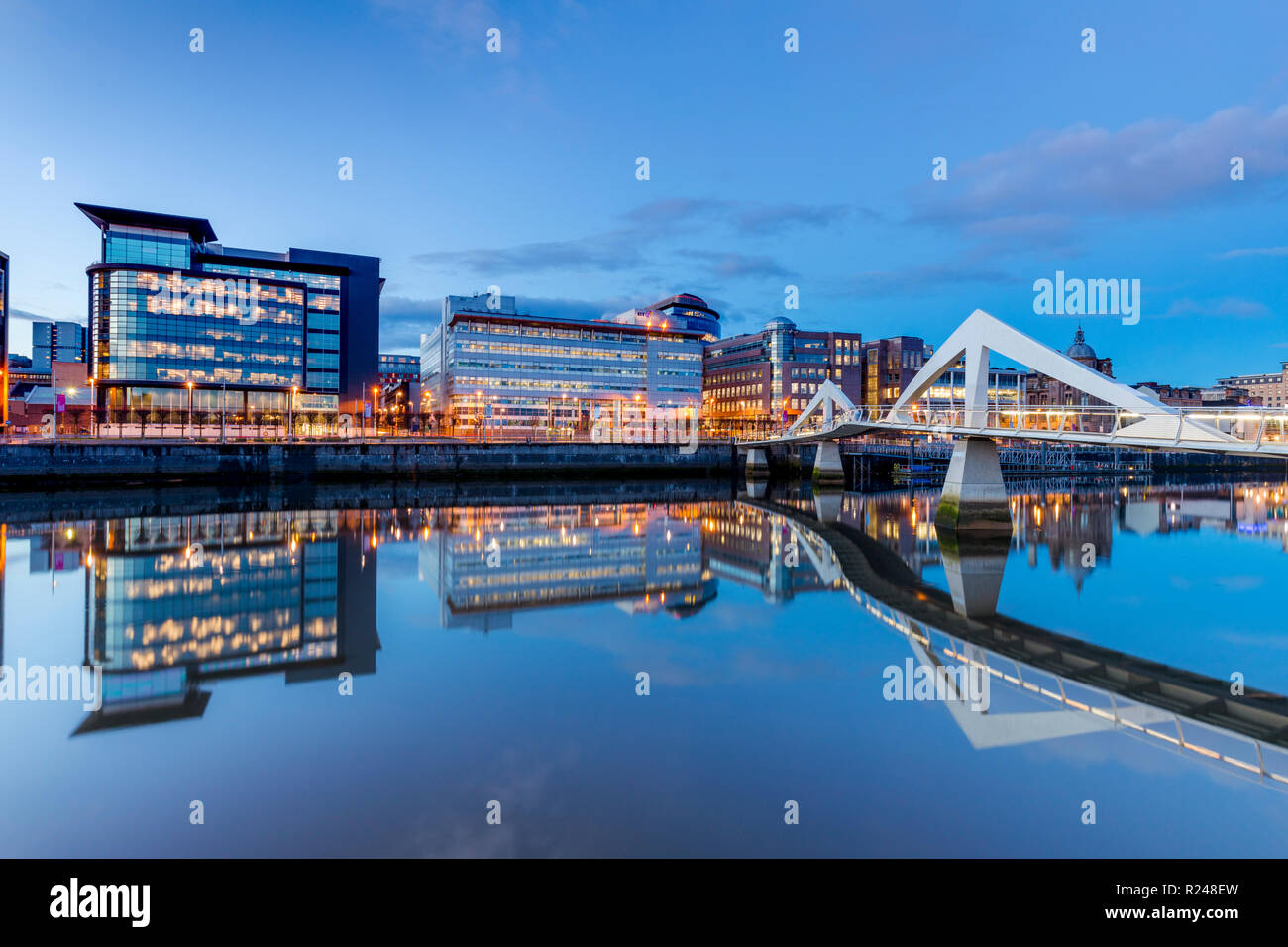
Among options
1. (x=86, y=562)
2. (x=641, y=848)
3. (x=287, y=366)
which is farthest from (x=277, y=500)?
(x=287, y=366)

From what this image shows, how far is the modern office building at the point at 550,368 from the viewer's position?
345 feet

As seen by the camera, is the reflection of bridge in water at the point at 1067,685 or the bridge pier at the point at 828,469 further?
the bridge pier at the point at 828,469

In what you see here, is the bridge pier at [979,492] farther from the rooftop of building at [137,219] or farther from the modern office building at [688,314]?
the modern office building at [688,314]

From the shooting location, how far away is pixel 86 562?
2020 cm

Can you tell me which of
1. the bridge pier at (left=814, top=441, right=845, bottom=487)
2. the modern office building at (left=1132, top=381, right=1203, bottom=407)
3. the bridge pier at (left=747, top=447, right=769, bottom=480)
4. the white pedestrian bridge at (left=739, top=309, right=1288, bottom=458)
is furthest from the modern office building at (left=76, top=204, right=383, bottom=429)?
the modern office building at (left=1132, top=381, right=1203, bottom=407)

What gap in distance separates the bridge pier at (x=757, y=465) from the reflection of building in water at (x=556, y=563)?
34.2 meters

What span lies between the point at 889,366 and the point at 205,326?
113m

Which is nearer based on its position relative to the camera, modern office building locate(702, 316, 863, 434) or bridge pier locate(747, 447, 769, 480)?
bridge pier locate(747, 447, 769, 480)

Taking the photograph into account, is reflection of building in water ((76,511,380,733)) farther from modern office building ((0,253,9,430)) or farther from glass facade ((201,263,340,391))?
modern office building ((0,253,9,430))

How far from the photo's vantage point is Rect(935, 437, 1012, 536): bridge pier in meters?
27.5

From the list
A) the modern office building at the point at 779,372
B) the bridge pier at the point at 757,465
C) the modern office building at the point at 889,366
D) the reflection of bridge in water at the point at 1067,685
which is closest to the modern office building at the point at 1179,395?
the modern office building at the point at 889,366

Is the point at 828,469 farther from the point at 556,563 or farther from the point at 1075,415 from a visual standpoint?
the point at 556,563

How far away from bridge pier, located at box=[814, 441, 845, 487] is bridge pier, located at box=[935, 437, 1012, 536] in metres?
32.3

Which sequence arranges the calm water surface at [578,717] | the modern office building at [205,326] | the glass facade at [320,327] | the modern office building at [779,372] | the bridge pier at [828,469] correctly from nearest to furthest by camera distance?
the calm water surface at [578,717], the bridge pier at [828,469], the modern office building at [205,326], the glass facade at [320,327], the modern office building at [779,372]
